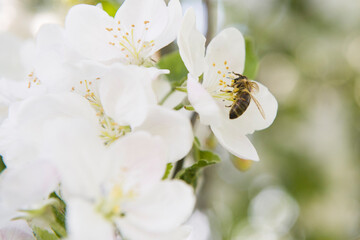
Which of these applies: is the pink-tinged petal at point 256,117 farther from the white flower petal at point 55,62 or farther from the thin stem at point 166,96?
the white flower petal at point 55,62

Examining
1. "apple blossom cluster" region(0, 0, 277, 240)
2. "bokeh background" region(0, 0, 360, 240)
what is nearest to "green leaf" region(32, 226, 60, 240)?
"apple blossom cluster" region(0, 0, 277, 240)

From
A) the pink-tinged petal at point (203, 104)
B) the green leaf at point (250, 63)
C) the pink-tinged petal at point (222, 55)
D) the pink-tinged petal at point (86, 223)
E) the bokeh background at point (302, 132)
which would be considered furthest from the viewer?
the bokeh background at point (302, 132)

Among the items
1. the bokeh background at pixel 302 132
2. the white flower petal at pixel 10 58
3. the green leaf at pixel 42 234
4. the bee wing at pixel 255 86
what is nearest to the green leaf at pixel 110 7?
the white flower petal at pixel 10 58

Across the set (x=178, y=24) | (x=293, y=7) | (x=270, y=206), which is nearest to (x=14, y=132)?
(x=178, y=24)

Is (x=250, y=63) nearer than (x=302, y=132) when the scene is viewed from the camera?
Yes

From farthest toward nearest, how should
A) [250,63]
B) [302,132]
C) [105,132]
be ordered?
[302,132]
[250,63]
[105,132]

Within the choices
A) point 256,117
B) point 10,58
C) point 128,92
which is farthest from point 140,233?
point 10,58

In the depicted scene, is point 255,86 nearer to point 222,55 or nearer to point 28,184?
point 222,55

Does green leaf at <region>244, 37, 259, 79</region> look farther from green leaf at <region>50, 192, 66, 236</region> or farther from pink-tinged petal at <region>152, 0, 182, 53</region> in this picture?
green leaf at <region>50, 192, 66, 236</region>
